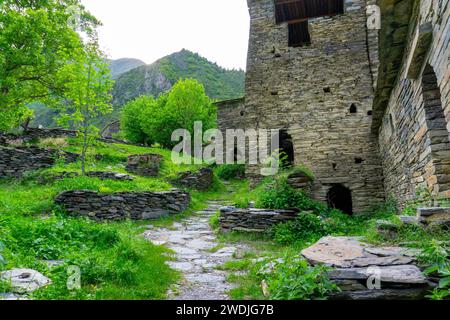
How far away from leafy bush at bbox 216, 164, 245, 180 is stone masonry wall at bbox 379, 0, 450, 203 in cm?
1216

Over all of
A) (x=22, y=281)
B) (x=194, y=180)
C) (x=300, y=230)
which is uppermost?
(x=194, y=180)

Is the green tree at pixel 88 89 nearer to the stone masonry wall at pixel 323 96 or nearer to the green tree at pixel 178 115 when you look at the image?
the stone masonry wall at pixel 323 96

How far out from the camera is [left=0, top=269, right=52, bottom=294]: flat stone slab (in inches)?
114

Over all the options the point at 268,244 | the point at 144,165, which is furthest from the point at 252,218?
the point at 144,165

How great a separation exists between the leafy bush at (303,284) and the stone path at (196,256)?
0.91 m

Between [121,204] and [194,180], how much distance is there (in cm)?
519

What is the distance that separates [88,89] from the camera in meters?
10.9

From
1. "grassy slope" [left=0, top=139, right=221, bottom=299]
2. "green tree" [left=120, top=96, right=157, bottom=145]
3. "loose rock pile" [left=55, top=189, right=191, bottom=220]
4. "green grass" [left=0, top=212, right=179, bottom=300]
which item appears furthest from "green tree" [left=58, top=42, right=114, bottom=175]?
"green tree" [left=120, top=96, right=157, bottom=145]

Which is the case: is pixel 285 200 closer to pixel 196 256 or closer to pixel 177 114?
pixel 196 256
